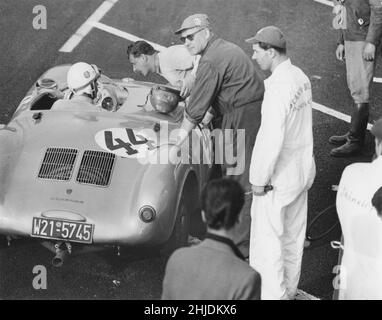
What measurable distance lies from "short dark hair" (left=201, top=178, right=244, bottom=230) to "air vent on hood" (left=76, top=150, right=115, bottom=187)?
2.23 m

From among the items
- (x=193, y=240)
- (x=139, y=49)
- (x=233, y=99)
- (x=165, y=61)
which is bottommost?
(x=193, y=240)

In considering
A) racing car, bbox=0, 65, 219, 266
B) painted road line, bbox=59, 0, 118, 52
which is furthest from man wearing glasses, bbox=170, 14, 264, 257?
painted road line, bbox=59, 0, 118, 52

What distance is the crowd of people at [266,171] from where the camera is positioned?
3.87 meters

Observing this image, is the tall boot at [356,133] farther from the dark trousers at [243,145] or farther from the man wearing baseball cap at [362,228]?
the man wearing baseball cap at [362,228]

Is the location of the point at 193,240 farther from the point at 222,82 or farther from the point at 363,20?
the point at 363,20

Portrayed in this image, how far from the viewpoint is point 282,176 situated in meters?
5.56

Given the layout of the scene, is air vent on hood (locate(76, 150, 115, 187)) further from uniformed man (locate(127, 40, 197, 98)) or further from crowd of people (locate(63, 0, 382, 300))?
uniformed man (locate(127, 40, 197, 98))

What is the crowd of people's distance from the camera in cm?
387

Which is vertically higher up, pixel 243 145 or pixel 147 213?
pixel 243 145

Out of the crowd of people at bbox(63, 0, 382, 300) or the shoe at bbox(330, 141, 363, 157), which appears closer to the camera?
the crowd of people at bbox(63, 0, 382, 300)

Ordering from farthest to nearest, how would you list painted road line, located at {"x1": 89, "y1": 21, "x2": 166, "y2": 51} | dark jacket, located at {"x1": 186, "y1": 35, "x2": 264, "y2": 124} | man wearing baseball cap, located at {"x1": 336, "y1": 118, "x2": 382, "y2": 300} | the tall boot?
1. painted road line, located at {"x1": 89, "y1": 21, "x2": 166, "y2": 51}
2. the tall boot
3. dark jacket, located at {"x1": 186, "y1": 35, "x2": 264, "y2": 124}
4. man wearing baseball cap, located at {"x1": 336, "y1": 118, "x2": 382, "y2": 300}

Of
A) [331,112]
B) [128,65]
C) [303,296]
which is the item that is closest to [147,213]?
[303,296]

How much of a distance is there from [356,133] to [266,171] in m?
2.85

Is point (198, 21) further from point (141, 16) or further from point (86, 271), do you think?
point (141, 16)
